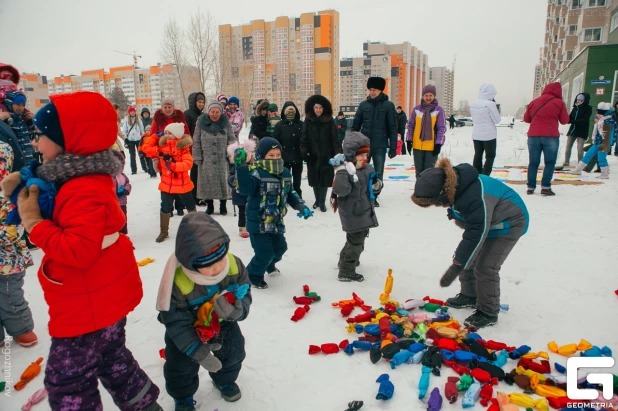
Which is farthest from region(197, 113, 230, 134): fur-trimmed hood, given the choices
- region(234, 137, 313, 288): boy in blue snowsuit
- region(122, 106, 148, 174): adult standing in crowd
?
region(122, 106, 148, 174): adult standing in crowd

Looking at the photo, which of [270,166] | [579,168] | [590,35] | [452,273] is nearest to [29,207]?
[270,166]

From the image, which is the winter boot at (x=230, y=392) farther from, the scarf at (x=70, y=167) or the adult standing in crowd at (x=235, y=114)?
the adult standing in crowd at (x=235, y=114)

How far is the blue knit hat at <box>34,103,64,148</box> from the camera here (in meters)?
1.91

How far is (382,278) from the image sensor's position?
15.6 feet

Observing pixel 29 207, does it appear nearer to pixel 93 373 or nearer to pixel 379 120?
pixel 93 373

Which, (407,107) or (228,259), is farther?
(407,107)

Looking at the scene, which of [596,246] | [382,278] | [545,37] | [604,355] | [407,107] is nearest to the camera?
[604,355]

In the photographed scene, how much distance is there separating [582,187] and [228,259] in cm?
923

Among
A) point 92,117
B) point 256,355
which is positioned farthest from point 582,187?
point 92,117

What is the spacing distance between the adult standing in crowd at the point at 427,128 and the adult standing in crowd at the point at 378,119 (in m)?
0.55

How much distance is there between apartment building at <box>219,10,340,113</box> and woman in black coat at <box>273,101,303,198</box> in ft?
180

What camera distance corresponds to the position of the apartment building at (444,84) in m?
112

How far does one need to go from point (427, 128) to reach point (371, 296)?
15.6ft

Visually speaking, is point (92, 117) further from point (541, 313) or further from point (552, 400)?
point (541, 313)
